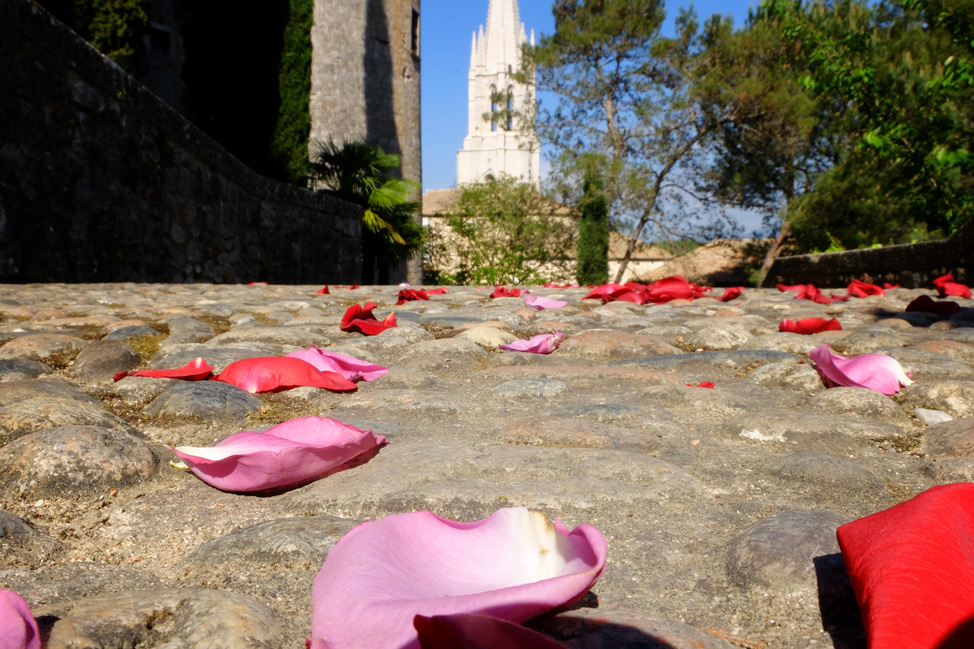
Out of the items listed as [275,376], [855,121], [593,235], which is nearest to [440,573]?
[275,376]

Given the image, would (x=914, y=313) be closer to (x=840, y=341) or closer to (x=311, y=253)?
(x=840, y=341)

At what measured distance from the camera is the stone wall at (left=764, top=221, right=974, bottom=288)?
6.44 meters

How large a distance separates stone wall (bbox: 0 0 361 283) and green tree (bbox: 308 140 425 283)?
339 inches

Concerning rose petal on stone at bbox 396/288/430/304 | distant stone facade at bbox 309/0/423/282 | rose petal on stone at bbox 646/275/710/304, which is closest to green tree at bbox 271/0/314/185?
distant stone facade at bbox 309/0/423/282

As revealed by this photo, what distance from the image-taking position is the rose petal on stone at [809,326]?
10.1 ft

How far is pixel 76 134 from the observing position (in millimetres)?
4973

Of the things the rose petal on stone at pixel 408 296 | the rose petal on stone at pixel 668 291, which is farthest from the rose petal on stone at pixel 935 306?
the rose petal on stone at pixel 408 296

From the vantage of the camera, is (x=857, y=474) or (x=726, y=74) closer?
(x=857, y=474)

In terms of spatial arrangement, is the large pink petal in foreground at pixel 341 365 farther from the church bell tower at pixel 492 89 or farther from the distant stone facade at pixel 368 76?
the church bell tower at pixel 492 89

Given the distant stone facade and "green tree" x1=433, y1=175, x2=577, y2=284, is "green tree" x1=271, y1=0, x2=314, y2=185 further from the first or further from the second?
"green tree" x1=433, y1=175, x2=577, y2=284

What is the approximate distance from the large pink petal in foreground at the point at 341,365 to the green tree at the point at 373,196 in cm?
1442

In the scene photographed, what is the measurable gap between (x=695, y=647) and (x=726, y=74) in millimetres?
21813

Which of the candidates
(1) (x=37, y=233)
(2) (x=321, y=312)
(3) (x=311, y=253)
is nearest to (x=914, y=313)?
(2) (x=321, y=312)

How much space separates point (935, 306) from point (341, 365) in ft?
10.4
